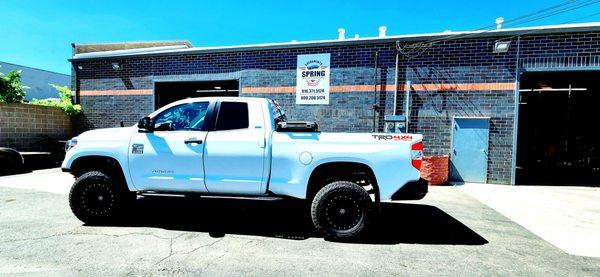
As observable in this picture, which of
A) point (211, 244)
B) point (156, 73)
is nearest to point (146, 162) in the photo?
point (211, 244)

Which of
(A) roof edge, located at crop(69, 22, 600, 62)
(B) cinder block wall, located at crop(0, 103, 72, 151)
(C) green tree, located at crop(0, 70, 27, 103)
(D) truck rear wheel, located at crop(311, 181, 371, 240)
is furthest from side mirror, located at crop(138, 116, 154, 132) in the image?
(C) green tree, located at crop(0, 70, 27, 103)

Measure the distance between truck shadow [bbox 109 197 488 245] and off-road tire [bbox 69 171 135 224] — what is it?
34 cm

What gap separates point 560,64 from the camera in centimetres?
937

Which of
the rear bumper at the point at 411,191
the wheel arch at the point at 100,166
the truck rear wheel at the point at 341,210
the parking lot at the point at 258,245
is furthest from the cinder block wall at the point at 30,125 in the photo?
the rear bumper at the point at 411,191

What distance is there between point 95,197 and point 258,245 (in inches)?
113

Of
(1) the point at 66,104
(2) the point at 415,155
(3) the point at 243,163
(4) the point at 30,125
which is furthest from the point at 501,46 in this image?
(4) the point at 30,125

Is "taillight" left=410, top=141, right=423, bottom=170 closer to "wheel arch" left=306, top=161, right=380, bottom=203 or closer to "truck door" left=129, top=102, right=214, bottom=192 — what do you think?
"wheel arch" left=306, top=161, right=380, bottom=203

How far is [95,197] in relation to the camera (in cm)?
489

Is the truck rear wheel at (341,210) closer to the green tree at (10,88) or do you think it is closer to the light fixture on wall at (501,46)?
the light fixture on wall at (501,46)

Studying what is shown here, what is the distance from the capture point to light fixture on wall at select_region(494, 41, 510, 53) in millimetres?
9464

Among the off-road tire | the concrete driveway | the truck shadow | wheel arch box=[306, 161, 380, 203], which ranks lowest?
the concrete driveway

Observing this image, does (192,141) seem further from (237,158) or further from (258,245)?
(258,245)

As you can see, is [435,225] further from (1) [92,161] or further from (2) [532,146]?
(2) [532,146]

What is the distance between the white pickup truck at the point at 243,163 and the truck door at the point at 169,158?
0.05ft
